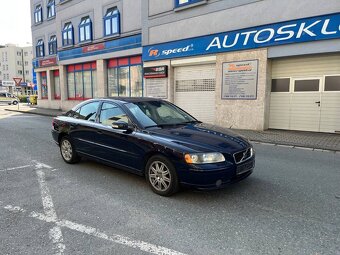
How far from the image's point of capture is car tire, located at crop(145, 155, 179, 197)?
3.95m

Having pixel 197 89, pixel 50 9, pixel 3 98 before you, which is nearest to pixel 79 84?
pixel 50 9

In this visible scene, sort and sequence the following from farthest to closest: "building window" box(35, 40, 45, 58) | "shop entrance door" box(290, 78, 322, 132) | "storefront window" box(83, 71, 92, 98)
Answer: "building window" box(35, 40, 45, 58) < "storefront window" box(83, 71, 92, 98) < "shop entrance door" box(290, 78, 322, 132)

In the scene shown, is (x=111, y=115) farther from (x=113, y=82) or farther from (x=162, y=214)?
(x=113, y=82)

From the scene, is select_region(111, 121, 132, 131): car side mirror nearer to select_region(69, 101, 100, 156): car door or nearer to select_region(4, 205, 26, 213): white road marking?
select_region(69, 101, 100, 156): car door

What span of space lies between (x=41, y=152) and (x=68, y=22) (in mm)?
17626

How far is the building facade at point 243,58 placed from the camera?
9.64 metres

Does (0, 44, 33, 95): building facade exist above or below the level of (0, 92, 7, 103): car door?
above

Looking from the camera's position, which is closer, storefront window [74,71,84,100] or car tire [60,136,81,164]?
car tire [60,136,81,164]

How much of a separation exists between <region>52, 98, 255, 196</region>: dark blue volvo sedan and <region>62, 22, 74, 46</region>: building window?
17759 mm

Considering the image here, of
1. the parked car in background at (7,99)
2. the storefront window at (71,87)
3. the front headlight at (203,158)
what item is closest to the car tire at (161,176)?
the front headlight at (203,158)

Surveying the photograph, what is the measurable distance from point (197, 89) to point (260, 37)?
3.92 metres

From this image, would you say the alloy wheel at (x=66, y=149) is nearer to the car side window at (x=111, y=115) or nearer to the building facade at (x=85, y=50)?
the car side window at (x=111, y=115)

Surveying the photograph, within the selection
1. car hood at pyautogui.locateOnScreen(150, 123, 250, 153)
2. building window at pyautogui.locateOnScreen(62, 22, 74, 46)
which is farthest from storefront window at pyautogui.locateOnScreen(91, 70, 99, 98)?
car hood at pyautogui.locateOnScreen(150, 123, 250, 153)

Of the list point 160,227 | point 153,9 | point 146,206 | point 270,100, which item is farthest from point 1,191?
point 153,9
